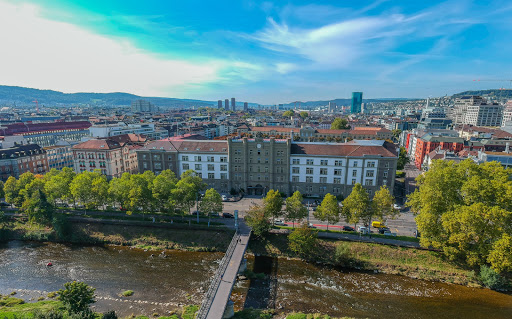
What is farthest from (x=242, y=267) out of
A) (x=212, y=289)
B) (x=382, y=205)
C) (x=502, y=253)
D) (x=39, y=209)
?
(x=39, y=209)

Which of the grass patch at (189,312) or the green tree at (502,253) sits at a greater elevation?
the green tree at (502,253)

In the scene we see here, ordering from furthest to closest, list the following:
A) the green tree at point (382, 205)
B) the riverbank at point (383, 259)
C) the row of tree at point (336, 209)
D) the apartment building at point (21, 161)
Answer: the apartment building at point (21, 161)
the row of tree at point (336, 209)
the green tree at point (382, 205)
the riverbank at point (383, 259)

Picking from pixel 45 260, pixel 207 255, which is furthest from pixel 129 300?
pixel 45 260

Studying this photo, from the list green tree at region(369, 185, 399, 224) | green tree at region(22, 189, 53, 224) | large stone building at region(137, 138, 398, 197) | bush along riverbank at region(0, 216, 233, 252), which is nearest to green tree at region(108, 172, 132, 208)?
bush along riverbank at region(0, 216, 233, 252)

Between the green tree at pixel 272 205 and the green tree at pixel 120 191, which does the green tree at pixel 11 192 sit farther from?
the green tree at pixel 272 205

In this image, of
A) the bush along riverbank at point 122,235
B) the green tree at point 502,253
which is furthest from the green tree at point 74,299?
the green tree at point 502,253
